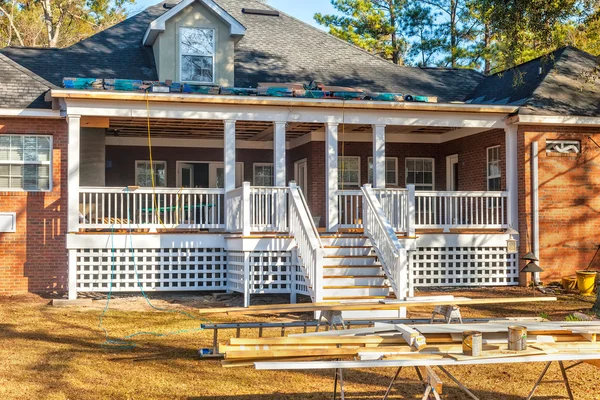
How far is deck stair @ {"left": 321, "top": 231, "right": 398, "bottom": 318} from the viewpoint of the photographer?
12.6 metres

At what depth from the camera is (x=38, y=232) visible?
49.7ft

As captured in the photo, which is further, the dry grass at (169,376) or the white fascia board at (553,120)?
the white fascia board at (553,120)

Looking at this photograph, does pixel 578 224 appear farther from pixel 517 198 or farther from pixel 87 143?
pixel 87 143

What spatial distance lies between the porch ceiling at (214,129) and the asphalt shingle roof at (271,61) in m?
1.08

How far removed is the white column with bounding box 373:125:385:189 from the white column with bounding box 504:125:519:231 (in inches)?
113

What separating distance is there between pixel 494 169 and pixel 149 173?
9.10 m

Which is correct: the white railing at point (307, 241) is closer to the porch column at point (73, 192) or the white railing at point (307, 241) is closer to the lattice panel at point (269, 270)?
the lattice panel at point (269, 270)

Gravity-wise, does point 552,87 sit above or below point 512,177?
above

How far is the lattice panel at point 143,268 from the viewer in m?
14.4

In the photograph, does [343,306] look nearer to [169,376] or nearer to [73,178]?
[169,376]

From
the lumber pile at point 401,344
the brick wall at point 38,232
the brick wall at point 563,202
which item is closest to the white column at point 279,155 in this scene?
the brick wall at point 38,232

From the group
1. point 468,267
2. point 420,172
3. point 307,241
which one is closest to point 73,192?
point 307,241

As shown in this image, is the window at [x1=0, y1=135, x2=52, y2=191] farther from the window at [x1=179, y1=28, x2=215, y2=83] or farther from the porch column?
the window at [x1=179, y1=28, x2=215, y2=83]

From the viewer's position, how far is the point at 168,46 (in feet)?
59.0
